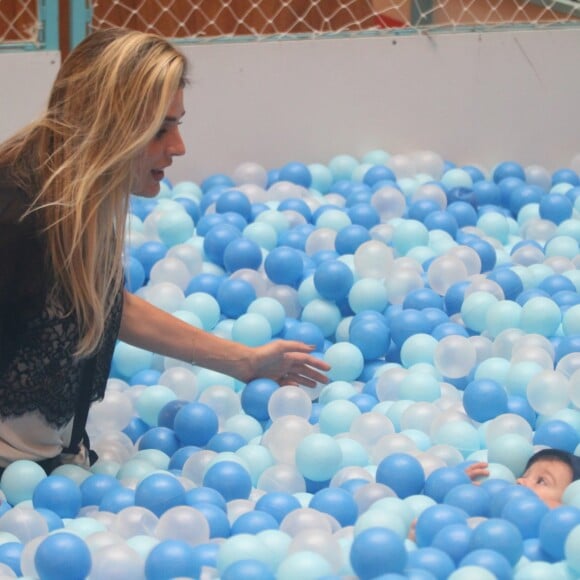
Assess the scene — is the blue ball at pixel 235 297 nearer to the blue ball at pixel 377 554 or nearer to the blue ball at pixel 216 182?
the blue ball at pixel 216 182

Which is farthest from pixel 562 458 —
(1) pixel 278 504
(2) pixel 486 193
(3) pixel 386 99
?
(3) pixel 386 99

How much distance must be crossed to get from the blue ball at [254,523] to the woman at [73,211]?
0.39m

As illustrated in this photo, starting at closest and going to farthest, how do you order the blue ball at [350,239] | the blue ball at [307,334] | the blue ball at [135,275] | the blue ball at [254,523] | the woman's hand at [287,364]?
1. the blue ball at [254,523]
2. the woman's hand at [287,364]
3. the blue ball at [307,334]
4. the blue ball at [135,275]
5. the blue ball at [350,239]

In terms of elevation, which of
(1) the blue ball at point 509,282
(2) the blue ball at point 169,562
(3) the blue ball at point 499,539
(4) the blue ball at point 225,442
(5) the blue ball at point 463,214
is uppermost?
(3) the blue ball at point 499,539

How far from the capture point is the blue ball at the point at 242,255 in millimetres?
3107

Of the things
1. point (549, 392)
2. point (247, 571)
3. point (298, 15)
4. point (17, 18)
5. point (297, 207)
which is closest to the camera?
point (247, 571)

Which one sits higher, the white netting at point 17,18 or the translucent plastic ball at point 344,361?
the white netting at point 17,18

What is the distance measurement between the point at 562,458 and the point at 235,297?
100 cm

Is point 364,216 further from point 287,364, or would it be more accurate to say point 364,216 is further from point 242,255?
point 287,364

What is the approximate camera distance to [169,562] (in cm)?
186

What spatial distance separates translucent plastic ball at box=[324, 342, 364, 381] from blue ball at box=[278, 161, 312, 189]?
112 cm

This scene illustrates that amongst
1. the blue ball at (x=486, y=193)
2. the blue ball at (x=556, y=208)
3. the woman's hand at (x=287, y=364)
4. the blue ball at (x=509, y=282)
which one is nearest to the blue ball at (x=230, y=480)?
the woman's hand at (x=287, y=364)

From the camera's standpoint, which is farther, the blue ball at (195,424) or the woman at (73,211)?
the blue ball at (195,424)

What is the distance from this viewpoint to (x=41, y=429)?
2.25 meters
